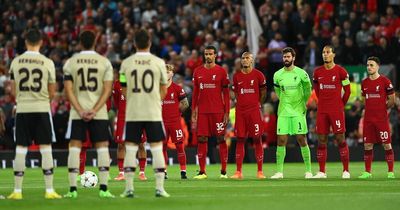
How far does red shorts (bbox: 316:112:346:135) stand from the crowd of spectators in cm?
937

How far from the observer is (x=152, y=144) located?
15812 mm

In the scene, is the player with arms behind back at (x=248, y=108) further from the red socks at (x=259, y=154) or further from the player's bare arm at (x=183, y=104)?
the player's bare arm at (x=183, y=104)

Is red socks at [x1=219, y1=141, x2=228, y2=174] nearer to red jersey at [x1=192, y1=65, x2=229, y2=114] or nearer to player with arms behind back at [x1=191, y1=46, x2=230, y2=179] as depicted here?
player with arms behind back at [x1=191, y1=46, x2=230, y2=179]

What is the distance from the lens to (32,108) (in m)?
15.8

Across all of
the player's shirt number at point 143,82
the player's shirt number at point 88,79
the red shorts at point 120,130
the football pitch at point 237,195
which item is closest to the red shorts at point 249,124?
the football pitch at point 237,195

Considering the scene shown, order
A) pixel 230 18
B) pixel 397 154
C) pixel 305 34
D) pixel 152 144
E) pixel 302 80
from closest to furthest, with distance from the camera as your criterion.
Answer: pixel 152 144, pixel 302 80, pixel 397 154, pixel 305 34, pixel 230 18

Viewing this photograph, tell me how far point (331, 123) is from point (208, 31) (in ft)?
47.4

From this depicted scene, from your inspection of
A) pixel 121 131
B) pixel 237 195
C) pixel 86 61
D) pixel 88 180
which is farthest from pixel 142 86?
pixel 121 131

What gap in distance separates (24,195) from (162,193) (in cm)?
243

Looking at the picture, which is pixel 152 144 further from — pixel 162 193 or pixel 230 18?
pixel 230 18

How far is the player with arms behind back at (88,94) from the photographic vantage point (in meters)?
15.8

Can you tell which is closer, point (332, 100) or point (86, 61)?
point (86, 61)

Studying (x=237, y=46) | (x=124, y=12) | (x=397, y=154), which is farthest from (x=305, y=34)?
(x=124, y=12)

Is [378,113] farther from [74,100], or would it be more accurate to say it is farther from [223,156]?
[74,100]
